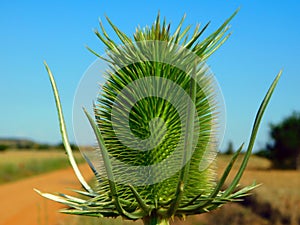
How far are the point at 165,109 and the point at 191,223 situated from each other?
14636mm

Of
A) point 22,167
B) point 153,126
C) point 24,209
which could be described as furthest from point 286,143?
point 153,126

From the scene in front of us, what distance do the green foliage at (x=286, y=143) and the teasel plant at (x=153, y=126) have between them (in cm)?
4525

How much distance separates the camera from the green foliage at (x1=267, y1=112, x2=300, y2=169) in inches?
1813

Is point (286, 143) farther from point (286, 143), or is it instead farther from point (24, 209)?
point (24, 209)

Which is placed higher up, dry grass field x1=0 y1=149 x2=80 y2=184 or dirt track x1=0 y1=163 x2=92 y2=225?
dry grass field x1=0 y1=149 x2=80 y2=184

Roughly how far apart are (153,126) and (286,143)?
46.0 metres

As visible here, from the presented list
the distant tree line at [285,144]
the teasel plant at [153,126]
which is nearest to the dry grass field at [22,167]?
the distant tree line at [285,144]

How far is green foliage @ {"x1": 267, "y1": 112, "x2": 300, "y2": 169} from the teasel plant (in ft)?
148

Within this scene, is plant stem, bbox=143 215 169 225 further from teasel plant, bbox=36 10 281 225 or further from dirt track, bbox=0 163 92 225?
dirt track, bbox=0 163 92 225

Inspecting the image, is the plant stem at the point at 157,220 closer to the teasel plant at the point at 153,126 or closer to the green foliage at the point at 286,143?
the teasel plant at the point at 153,126

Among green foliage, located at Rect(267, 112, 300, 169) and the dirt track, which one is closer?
the dirt track

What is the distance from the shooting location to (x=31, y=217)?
59.2 feet

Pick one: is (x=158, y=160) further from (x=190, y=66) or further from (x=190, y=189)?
(x=190, y=66)

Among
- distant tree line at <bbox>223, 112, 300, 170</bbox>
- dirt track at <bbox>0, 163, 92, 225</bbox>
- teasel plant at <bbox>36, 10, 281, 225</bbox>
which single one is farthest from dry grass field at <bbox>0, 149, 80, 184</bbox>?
teasel plant at <bbox>36, 10, 281, 225</bbox>
